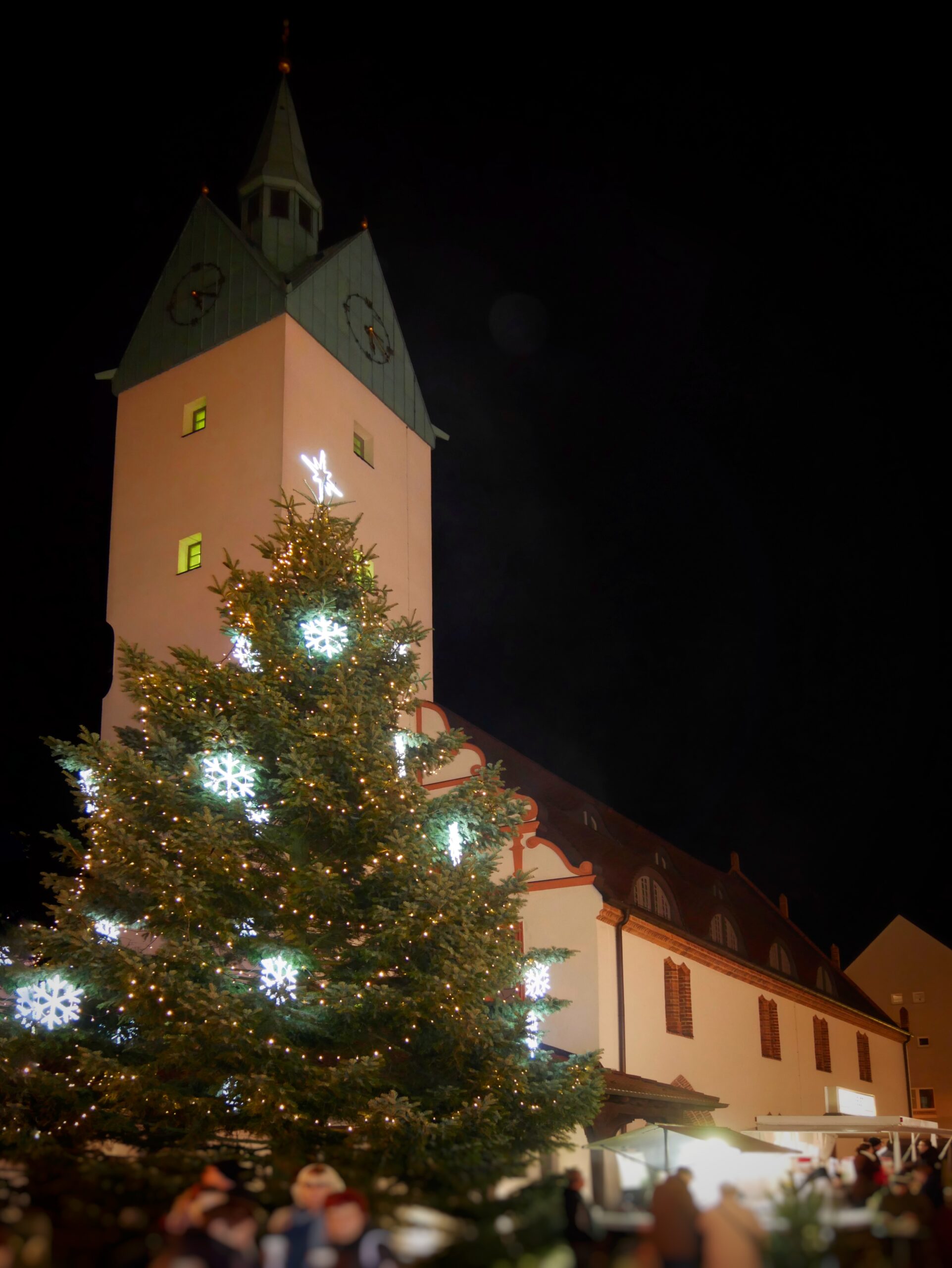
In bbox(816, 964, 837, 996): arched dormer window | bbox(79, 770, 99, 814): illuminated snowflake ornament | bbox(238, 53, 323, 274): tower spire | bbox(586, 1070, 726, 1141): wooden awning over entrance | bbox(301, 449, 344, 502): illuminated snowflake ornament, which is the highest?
bbox(238, 53, 323, 274): tower spire

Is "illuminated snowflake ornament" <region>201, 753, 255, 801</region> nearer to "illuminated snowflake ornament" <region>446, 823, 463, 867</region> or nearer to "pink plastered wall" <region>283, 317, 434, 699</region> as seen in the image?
"illuminated snowflake ornament" <region>446, 823, 463, 867</region>

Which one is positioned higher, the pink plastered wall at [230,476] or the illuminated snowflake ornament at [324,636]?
the pink plastered wall at [230,476]

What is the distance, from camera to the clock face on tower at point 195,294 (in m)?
27.6

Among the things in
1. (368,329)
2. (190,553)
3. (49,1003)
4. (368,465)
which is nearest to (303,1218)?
(49,1003)

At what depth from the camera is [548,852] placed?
23.3m

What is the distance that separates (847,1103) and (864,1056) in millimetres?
9093

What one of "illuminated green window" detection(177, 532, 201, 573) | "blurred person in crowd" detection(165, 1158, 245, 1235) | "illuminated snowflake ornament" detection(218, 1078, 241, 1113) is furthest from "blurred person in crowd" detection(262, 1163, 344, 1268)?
"illuminated green window" detection(177, 532, 201, 573)

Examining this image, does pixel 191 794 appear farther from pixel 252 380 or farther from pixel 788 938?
pixel 788 938

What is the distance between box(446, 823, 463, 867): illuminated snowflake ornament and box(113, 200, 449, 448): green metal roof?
1556 cm

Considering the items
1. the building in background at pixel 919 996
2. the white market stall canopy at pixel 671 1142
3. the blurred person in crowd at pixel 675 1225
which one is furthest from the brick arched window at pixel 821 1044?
the blurred person in crowd at pixel 675 1225

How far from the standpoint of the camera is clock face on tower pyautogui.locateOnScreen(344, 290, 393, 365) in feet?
92.6

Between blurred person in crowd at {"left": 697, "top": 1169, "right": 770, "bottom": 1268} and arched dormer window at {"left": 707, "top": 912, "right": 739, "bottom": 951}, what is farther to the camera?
arched dormer window at {"left": 707, "top": 912, "right": 739, "bottom": 951}

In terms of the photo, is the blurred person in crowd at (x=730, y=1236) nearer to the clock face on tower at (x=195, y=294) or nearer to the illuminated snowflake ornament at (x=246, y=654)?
the illuminated snowflake ornament at (x=246, y=654)

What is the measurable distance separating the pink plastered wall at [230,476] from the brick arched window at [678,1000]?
9050 mm
